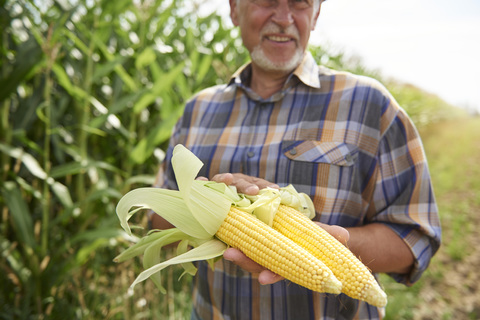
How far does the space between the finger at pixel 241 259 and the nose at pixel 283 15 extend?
3.20 feet

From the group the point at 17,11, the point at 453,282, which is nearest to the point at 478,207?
the point at 453,282

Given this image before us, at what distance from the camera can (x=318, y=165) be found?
52.9 inches

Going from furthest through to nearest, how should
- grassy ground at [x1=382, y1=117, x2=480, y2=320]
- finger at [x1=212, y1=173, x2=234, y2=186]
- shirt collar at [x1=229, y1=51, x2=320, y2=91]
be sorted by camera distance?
1. grassy ground at [x1=382, y1=117, x2=480, y2=320]
2. shirt collar at [x1=229, y1=51, x2=320, y2=91]
3. finger at [x1=212, y1=173, x2=234, y2=186]

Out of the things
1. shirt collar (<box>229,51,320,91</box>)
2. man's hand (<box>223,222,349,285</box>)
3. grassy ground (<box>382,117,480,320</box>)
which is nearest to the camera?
man's hand (<box>223,222,349,285</box>)

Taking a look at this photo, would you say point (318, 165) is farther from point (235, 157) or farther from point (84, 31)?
point (84, 31)

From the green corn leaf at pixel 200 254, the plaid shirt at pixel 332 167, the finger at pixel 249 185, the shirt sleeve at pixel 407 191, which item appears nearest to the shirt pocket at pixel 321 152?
the plaid shirt at pixel 332 167

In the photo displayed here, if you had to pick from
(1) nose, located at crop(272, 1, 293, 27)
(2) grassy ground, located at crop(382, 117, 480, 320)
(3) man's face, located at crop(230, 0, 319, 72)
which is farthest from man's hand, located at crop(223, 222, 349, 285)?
(2) grassy ground, located at crop(382, 117, 480, 320)

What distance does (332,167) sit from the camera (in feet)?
4.36

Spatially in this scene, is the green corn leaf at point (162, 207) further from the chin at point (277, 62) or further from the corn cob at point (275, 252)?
the chin at point (277, 62)

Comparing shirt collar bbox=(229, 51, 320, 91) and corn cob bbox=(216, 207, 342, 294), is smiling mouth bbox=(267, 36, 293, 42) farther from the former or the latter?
corn cob bbox=(216, 207, 342, 294)

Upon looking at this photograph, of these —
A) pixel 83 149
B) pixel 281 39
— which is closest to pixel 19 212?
pixel 83 149

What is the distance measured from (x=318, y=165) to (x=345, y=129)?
0.18 m

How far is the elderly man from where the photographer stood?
130cm

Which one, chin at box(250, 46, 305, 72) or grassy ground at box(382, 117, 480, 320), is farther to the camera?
grassy ground at box(382, 117, 480, 320)
